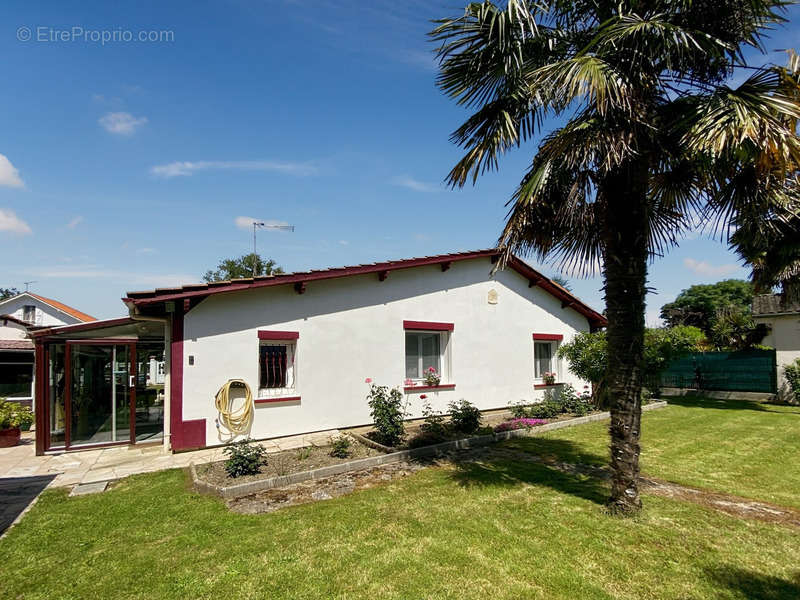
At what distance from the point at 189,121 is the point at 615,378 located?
10630mm

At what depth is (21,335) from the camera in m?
18.2

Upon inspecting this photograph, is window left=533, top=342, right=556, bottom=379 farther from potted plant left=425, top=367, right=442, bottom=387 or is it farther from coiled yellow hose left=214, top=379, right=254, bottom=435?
coiled yellow hose left=214, top=379, right=254, bottom=435

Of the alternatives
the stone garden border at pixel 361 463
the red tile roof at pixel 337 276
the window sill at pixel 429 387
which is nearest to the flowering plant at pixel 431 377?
the window sill at pixel 429 387

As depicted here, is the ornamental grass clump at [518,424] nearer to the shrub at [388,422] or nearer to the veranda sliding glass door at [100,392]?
the shrub at [388,422]

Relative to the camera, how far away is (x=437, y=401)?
1280cm

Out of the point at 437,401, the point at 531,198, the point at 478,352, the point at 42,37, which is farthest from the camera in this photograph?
the point at 478,352

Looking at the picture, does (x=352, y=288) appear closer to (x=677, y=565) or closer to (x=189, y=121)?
(x=189, y=121)

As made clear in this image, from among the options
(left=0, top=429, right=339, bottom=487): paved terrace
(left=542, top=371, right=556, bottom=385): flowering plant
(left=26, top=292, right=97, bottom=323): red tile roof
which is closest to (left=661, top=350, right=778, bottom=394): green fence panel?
(left=542, top=371, right=556, bottom=385): flowering plant

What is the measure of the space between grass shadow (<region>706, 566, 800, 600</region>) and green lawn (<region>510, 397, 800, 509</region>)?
2.82m

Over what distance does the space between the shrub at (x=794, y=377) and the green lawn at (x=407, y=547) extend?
1247 cm

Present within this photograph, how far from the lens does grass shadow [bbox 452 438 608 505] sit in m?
6.37

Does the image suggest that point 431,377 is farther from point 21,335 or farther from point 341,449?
point 21,335

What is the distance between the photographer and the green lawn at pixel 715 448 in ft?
22.7

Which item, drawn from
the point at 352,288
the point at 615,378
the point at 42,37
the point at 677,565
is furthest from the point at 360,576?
the point at 42,37
